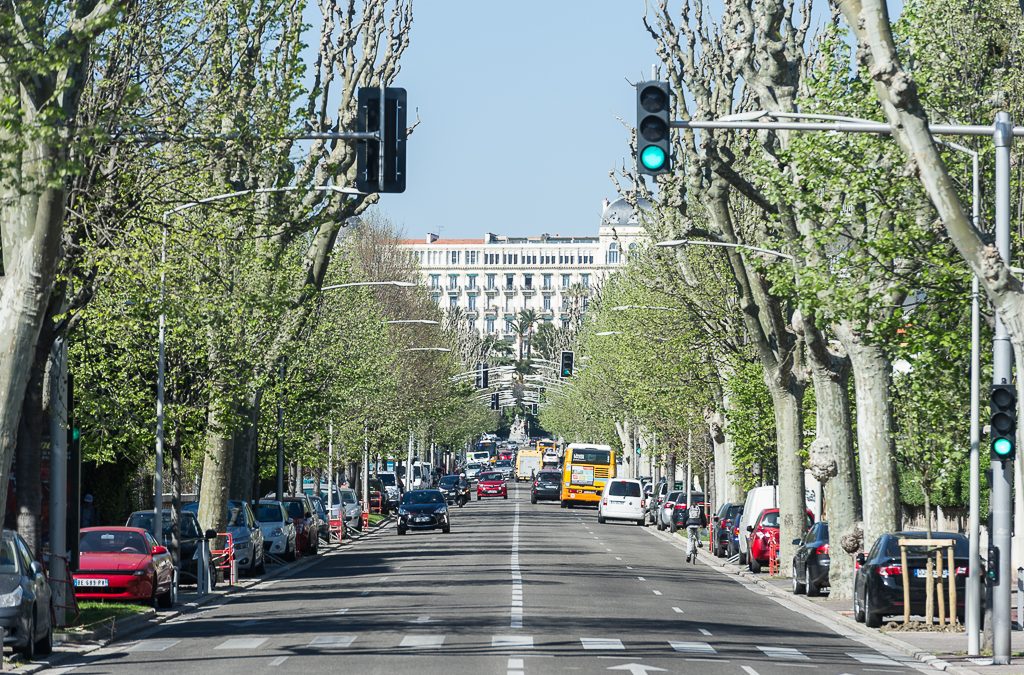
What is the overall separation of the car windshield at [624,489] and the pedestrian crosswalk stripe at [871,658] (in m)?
53.6

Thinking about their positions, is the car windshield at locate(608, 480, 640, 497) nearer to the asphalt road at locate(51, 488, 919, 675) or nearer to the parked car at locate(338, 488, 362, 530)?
the parked car at locate(338, 488, 362, 530)

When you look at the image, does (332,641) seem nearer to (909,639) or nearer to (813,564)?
(909,639)

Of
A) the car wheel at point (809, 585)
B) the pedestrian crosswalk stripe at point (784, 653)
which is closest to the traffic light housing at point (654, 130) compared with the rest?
the pedestrian crosswalk stripe at point (784, 653)

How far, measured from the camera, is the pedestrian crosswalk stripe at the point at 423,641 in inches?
856

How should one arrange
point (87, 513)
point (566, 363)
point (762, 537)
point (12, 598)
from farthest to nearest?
point (566, 363) < point (87, 513) < point (762, 537) < point (12, 598)

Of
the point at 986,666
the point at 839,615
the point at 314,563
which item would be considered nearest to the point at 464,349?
the point at 314,563

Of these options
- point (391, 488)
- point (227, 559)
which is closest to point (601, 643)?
point (227, 559)

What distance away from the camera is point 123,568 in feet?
95.8

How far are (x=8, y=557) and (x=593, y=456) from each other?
72.7 meters

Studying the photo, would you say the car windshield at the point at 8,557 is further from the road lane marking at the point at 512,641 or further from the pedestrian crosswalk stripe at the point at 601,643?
the pedestrian crosswalk stripe at the point at 601,643

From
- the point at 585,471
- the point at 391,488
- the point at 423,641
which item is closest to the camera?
the point at 423,641

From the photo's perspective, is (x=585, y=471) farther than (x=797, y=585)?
Yes

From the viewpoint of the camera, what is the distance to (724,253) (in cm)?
4094

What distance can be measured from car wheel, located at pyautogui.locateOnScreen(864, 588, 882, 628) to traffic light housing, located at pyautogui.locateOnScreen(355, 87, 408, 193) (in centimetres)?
1108
